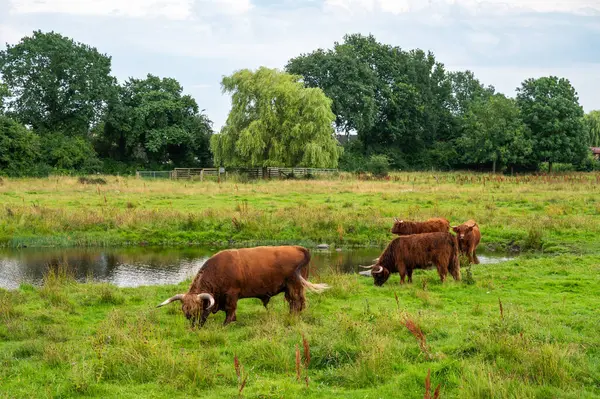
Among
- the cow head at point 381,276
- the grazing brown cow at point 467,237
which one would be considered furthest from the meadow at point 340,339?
the grazing brown cow at point 467,237

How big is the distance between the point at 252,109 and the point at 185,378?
49.2 meters

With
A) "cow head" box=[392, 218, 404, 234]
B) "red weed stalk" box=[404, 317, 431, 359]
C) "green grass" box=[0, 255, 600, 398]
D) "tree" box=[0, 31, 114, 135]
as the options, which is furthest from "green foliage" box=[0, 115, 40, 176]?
"red weed stalk" box=[404, 317, 431, 359]

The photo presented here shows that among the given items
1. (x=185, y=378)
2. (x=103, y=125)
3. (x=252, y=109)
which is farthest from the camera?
(x=103, y=125)

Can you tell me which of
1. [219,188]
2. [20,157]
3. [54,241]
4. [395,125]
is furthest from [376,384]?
[395,125]

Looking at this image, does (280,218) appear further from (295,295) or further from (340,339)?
Answer: (340,339)

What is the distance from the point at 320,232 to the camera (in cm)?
2455

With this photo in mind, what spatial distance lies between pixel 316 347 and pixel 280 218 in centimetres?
1686

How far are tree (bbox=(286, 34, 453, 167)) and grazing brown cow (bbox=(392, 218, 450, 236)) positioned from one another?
50.0m

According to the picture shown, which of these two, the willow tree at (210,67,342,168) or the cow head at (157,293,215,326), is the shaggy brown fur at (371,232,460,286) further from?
the willow tree at (210,67,342,168)

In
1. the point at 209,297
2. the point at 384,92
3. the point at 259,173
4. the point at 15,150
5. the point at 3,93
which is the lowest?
the point at 209,297

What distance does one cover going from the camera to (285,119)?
179 ft

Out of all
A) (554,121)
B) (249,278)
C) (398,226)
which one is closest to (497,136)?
(554,121)

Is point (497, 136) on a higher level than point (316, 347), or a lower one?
higher

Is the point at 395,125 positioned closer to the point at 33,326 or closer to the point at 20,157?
the point at 20,157
